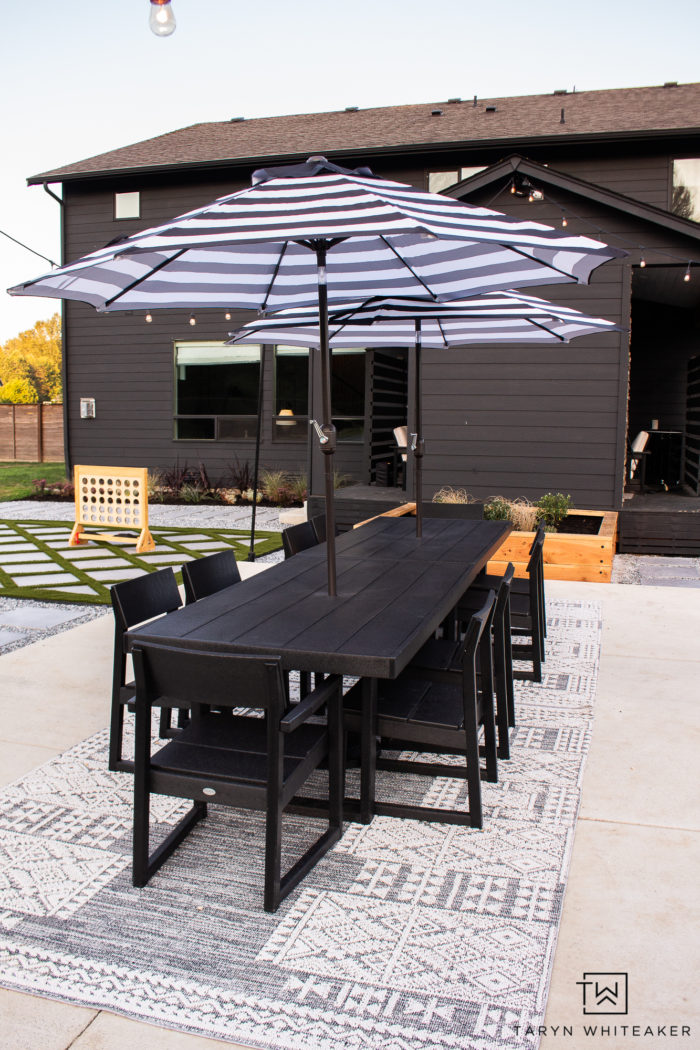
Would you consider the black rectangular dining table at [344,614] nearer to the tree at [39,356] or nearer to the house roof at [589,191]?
the house roof at [589,191]

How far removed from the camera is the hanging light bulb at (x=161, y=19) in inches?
180

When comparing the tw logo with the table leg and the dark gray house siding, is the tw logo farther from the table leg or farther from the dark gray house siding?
the dark gray house siding

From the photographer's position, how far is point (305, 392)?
13.3 m

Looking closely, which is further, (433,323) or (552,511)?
(552,511)

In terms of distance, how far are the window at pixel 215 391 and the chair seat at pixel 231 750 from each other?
1127 centimetres

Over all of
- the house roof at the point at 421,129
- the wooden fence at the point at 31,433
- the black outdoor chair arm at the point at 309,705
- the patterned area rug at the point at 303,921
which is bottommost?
the patterned area rug at the point at 303,921

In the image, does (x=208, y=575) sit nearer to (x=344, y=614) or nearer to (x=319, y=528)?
(x=344, y=614)

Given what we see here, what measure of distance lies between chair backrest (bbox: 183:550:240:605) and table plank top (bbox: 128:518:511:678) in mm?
200

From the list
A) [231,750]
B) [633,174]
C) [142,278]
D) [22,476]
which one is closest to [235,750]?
[231,750]

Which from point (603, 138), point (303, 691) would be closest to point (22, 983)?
point (303, 691)

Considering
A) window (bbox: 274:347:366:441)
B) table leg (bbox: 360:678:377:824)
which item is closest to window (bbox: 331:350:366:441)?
window (bbox: 274:347:366:441)

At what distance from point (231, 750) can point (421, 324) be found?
3.37 meters

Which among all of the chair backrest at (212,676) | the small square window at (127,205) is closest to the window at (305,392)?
the small square window at (127,205)

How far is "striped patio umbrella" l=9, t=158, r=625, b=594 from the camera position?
8.05 ft
